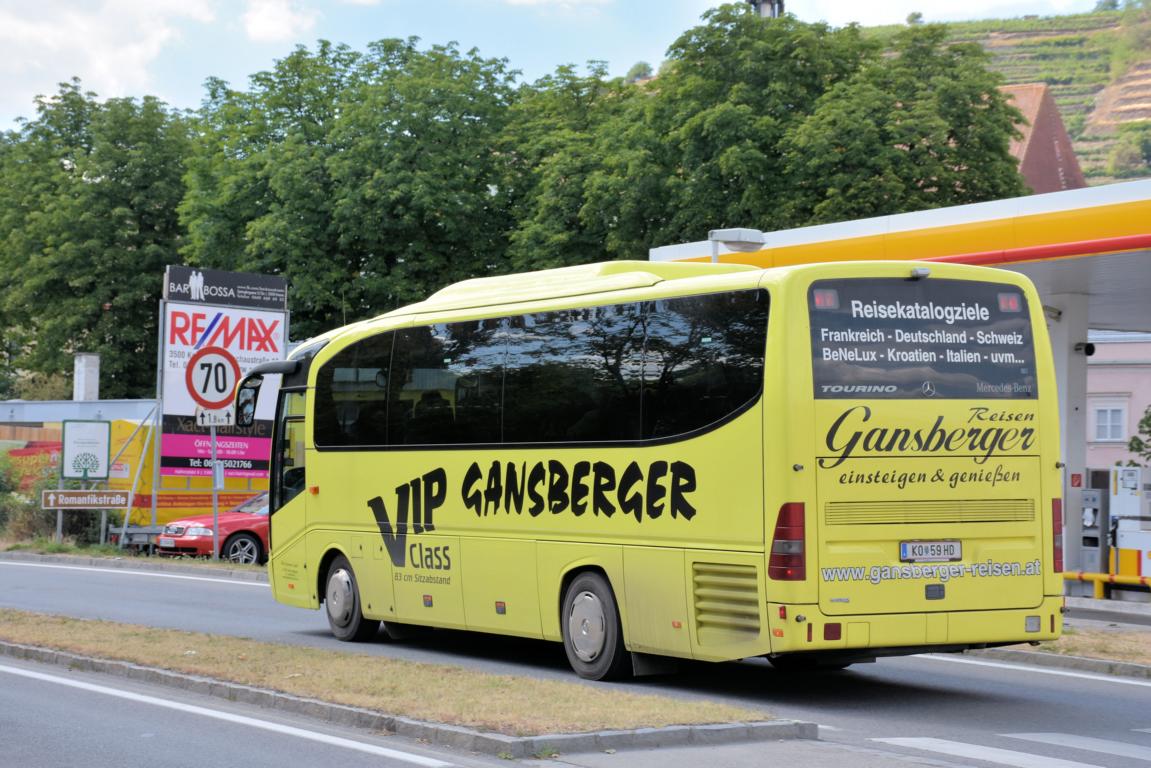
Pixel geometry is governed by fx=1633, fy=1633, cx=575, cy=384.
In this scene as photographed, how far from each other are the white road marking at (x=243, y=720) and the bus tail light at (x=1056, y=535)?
18.0ft

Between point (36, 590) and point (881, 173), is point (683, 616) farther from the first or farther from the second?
point (881, 173)

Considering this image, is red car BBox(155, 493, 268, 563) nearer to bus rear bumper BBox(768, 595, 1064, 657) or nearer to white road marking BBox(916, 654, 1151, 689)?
white road marking BBox(916, 654, 1151, 689)

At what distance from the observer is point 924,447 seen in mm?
11812

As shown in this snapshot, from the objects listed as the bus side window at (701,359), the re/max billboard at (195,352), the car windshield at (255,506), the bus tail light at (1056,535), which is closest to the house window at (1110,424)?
the re/max billboard at (195,352)

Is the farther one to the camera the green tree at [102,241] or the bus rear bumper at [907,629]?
the green tree at [102,241]

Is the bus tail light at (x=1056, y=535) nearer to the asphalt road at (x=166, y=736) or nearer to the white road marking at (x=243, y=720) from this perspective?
the asphalt road at (x=166, y=736)

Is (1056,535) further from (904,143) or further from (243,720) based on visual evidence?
(904,143)

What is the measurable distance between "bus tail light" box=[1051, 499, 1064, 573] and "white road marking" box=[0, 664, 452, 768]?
5.48m

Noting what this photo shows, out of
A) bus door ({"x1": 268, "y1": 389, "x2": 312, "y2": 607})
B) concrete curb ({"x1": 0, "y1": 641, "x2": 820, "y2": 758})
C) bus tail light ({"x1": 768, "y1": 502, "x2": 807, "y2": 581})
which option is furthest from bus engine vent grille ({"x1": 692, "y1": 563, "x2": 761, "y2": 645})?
bus door ({"x1": 268, "y1": 389, "x2": 312, "y2": 607})

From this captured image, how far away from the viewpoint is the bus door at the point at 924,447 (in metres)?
11.5

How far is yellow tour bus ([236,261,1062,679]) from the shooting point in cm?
1151

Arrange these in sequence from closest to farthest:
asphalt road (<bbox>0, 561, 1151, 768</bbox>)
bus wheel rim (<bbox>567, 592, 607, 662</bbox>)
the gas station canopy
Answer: asphalt road (<bbox>0, 561, 1151, 768</bbox>)
bus wheel rim (<bbox>567, 592, 607, 662</bbox>)
the gas station canopy

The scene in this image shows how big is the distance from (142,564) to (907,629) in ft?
64.7

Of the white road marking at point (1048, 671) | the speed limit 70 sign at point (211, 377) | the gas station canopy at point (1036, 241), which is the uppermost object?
the gas station canopy at point (1036, 241)
